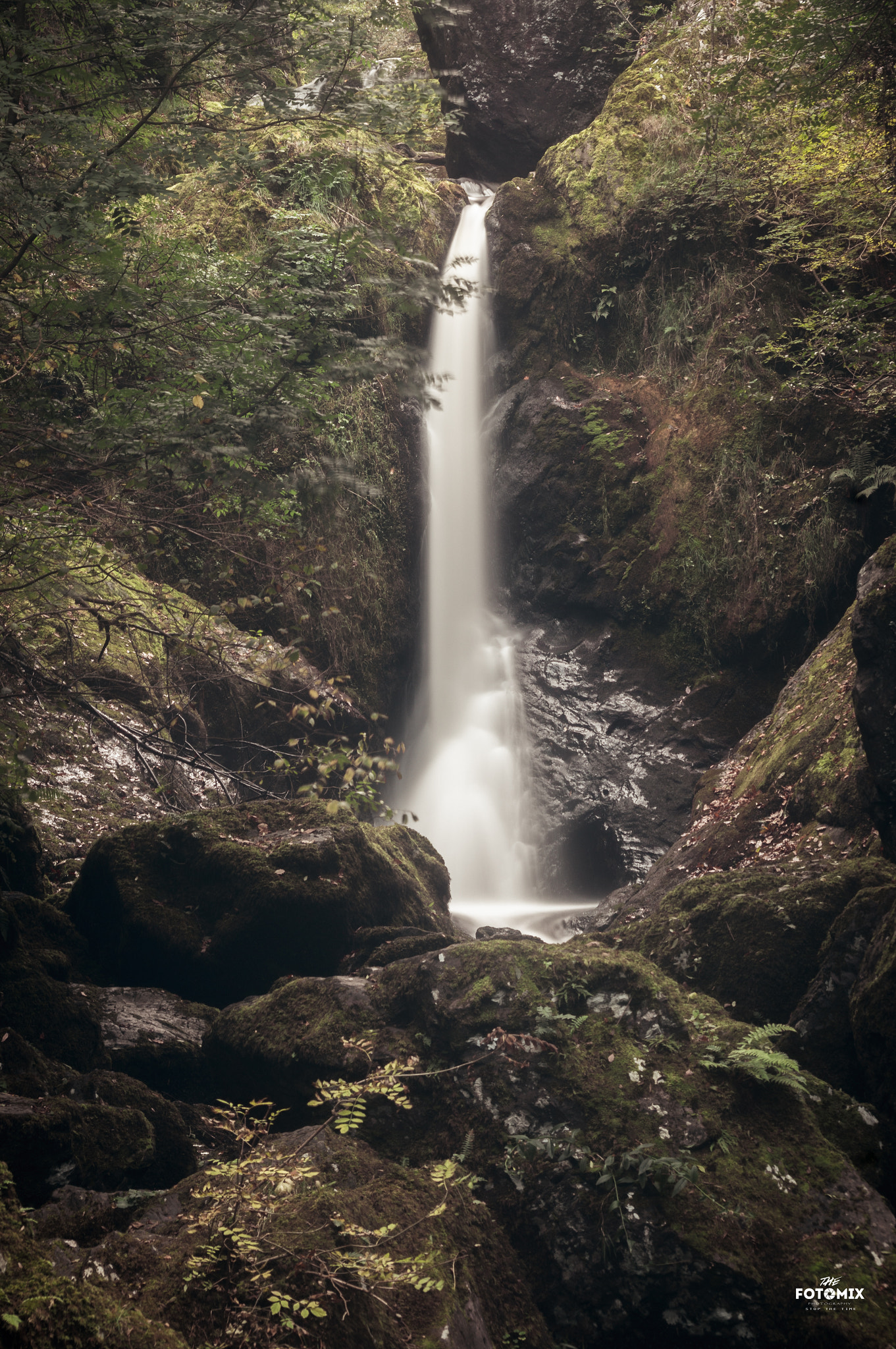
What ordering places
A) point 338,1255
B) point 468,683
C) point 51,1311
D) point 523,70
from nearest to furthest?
point 51,1311, point 338,1255, point 468,683, point 523,70

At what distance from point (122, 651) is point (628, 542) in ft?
23.1

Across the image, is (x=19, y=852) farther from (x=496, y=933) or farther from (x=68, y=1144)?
(x=496, y=933)

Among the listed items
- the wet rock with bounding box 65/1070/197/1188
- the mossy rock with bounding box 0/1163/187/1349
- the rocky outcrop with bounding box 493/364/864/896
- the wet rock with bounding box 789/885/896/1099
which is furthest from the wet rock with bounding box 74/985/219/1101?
the rocky outcrop with bounding box 493/364/864/896

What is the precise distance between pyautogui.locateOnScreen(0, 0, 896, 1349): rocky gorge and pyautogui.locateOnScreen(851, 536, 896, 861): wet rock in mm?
34

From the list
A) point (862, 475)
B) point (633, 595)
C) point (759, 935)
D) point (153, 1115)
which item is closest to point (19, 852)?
point (153, 1115)

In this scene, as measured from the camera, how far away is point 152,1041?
4.92m

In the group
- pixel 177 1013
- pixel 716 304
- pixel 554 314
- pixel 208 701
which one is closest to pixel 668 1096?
pixel 177 1013

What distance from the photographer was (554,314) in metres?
13.0

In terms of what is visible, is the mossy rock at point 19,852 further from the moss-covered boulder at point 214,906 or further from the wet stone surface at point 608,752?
the wet stone surface at point 608,752

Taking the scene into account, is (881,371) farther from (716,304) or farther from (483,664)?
(483,664)

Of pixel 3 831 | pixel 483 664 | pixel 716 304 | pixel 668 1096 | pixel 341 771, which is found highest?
pixel 716 304

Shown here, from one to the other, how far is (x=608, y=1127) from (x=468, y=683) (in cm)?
888

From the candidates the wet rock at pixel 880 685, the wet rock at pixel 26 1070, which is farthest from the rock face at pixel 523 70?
the wet rock at pixel 26 1070

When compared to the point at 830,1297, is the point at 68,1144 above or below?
above
